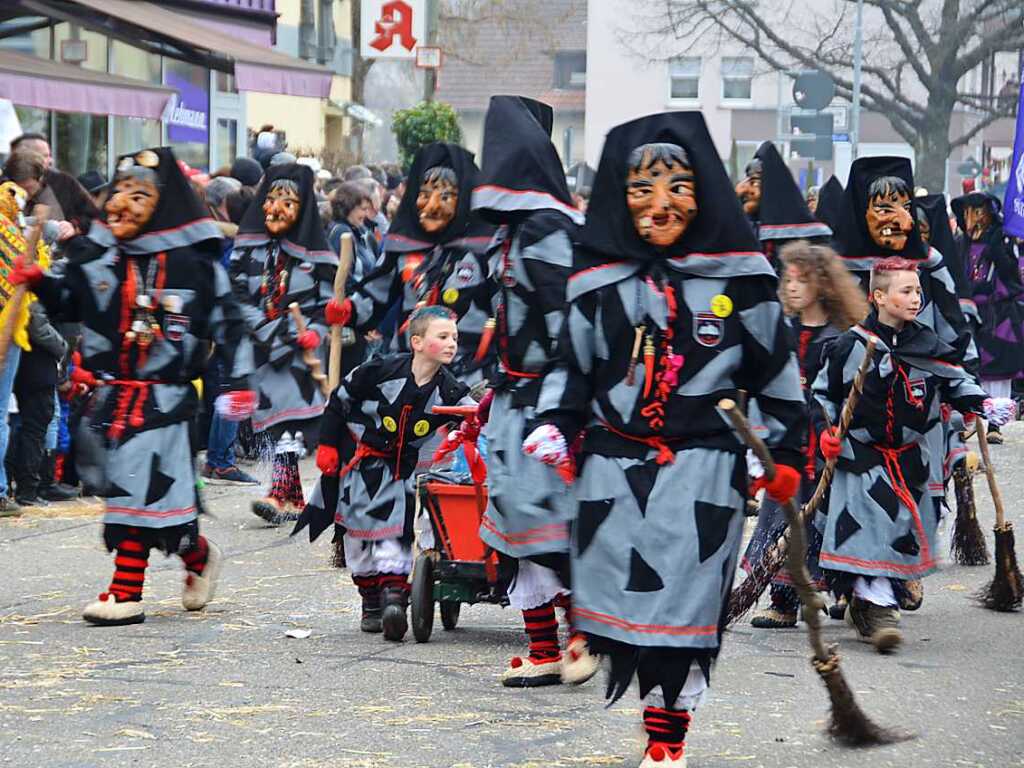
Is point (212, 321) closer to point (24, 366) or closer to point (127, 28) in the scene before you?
point (24, 366)

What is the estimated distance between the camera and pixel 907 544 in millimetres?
8344

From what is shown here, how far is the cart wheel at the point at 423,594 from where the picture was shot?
7.94 metres

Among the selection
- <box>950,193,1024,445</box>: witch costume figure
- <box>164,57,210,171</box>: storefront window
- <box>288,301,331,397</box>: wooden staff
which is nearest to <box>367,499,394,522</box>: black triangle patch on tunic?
<box>288,301,331,397</box>: wooden staff

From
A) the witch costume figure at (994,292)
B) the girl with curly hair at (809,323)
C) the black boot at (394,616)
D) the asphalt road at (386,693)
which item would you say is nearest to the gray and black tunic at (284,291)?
the asphalt road at (386,693)

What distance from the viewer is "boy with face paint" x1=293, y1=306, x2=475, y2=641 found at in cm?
825

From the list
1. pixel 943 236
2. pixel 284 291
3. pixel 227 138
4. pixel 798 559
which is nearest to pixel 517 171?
pixel 798 559

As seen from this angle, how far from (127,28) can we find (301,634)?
45.3 feet

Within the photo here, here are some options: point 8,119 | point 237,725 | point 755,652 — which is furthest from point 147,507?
point 8,119

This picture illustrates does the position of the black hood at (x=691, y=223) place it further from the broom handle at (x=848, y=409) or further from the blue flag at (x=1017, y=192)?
the blue flag at (x=1017, y=192)

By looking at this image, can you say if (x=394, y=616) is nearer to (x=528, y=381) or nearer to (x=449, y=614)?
(x=449, y=614)

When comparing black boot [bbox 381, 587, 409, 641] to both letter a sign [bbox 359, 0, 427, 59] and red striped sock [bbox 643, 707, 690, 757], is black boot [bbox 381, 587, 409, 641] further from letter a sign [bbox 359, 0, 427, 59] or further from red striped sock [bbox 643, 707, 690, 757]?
letter a sign [bbox 359, 0, 427, 59]

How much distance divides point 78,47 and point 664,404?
17.6 meters

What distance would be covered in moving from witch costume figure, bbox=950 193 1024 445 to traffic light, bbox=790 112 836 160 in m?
8.47

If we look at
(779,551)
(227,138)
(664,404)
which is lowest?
(779,551)
